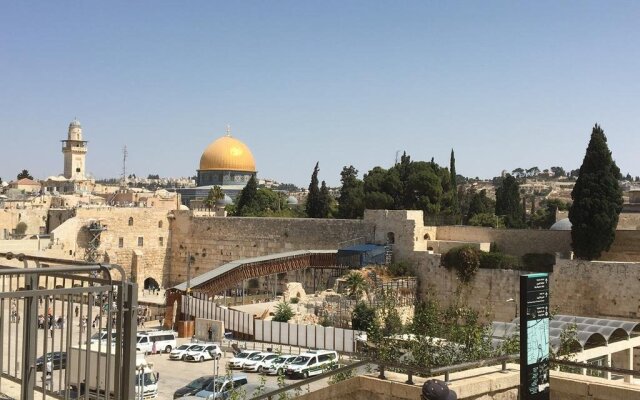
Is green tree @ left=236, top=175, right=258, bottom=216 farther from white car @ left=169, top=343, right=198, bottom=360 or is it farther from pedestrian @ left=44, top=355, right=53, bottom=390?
pedestrian @ left=44, top=355, right=53, bottom=390

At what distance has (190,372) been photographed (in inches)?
688

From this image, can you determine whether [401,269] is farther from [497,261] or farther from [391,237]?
[497,261]

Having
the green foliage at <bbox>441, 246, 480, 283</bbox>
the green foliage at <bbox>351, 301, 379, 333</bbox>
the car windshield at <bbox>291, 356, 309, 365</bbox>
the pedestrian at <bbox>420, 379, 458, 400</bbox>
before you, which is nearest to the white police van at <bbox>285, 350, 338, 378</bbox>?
the car windshield at <bbox>291, 356, 309, 365</bbox>

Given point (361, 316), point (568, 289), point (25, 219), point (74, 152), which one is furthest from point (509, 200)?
point (74, 152)

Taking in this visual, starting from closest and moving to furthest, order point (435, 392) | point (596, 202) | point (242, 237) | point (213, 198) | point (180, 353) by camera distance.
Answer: point (435, 392)
point (180, 353)
point (596, 202)
point (242, 237)
point (213, 198)

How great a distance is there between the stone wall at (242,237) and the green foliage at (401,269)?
2.37 m

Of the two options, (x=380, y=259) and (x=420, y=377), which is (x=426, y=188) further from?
(x=420, y=377)

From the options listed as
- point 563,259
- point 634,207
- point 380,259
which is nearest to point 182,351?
point 380,259

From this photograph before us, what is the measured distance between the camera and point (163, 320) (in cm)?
2589

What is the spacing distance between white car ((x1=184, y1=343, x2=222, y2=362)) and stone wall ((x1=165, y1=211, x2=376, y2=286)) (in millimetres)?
10141

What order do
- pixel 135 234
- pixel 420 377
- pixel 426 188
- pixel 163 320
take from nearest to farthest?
1. pixel 420 377
2. pixel 163 320
3. pixel 426 188
4. pixel 135 234

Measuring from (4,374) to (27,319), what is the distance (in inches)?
29.2

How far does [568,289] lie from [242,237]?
53.0 ft

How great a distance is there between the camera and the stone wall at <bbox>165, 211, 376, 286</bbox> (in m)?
29.4
